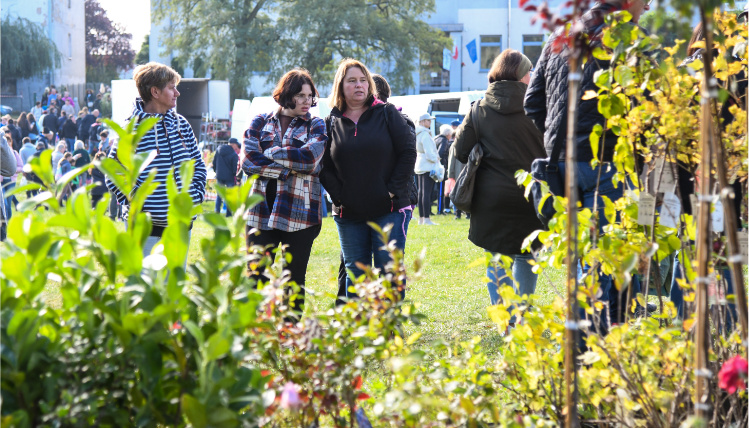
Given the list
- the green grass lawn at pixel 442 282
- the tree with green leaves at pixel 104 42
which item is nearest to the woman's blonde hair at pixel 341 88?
the green grass lawn at pixel 442 282

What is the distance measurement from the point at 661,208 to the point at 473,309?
350 centimetres

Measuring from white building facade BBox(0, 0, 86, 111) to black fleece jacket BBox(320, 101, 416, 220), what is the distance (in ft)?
135

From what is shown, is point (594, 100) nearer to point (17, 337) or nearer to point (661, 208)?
point (661, 208)

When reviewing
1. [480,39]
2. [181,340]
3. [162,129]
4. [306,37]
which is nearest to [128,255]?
[181,340]

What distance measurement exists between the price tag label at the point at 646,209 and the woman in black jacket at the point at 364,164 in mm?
2216

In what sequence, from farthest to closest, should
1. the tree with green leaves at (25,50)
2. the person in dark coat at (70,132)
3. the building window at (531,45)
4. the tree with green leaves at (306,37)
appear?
the building window at (531,45), the tree with green leaves at (25,50), the tree with green leaves at (306,37), the person in dark coat at (70,132)

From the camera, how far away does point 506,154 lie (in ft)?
14.2

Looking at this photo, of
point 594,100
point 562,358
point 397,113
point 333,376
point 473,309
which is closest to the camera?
point 333,376

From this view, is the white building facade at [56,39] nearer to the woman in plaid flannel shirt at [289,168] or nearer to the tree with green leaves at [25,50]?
the tree with green leaves at [25,50]

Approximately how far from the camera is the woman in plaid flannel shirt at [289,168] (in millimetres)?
4438

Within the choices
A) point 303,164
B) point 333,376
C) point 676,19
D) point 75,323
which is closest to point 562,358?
point 333,376

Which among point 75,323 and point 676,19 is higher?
point 676,19

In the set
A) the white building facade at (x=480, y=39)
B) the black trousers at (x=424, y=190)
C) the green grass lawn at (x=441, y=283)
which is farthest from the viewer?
the white building facade at (x=480, y=39)

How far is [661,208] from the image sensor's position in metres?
2.55
